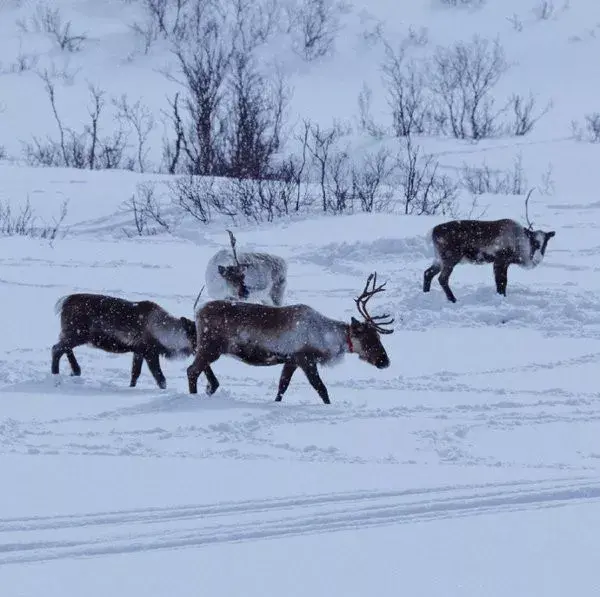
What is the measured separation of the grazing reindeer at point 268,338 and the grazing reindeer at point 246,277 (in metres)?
3.15

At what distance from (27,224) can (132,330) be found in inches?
438

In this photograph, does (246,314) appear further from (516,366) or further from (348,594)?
(348,594)

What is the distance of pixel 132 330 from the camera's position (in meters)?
8.43

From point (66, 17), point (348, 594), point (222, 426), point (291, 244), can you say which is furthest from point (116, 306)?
point (66, 17)

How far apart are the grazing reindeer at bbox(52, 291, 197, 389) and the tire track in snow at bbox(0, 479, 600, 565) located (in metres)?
3.16

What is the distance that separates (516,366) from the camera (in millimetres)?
9719

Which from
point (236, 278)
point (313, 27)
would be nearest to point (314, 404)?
point (236, 278)

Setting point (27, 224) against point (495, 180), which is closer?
point (27, 224)

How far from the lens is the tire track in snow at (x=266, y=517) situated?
4766mm

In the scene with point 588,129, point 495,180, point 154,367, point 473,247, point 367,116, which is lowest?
point 154,367

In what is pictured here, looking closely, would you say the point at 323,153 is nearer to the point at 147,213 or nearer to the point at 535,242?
the point at 147,213

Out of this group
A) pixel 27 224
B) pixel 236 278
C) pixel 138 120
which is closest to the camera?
pixel 236 278

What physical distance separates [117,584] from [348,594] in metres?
0.94

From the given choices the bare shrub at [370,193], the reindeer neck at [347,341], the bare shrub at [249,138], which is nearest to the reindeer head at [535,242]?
the reindeer neck at [347,341]
